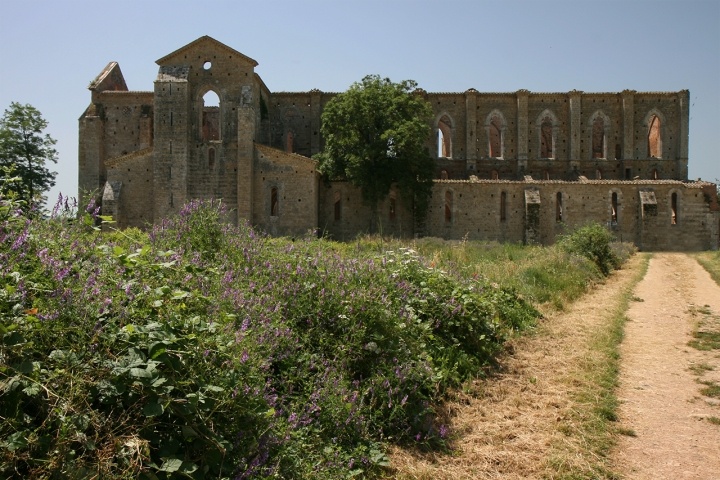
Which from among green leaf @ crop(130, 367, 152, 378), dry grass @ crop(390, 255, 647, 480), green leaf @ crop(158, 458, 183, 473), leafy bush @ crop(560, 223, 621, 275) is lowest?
dry grass @ crop(390, 255, 647, 480)

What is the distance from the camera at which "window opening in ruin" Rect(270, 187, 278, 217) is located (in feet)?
97.9

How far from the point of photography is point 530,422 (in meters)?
5.89

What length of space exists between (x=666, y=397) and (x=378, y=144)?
80.3ft

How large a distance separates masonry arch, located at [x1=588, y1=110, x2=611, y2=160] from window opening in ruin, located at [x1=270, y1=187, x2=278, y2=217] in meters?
19.6

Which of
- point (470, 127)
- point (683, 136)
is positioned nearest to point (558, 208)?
point (470, 127)

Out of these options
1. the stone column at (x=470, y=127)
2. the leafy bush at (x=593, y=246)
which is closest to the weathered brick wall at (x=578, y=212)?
the stone column at (x=470, y=127)

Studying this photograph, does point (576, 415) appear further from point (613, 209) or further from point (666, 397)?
point (613, 209)

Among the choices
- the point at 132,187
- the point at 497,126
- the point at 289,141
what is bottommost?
the point at 132,187

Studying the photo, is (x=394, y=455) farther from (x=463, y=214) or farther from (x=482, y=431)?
(x=463, y=214)

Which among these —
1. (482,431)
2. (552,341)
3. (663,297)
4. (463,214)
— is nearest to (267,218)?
(463,214)

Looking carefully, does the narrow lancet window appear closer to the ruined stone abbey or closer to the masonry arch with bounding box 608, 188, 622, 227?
the ruined stone abbey

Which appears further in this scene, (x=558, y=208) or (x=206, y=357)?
(x=558, y=208)

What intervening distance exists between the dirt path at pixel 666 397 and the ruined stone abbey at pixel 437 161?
1951 centimetres

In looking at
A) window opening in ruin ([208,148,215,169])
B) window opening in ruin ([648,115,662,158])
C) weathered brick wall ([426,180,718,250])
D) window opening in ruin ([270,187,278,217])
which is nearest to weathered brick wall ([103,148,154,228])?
window opening in ruin ([208,148,215,169])
